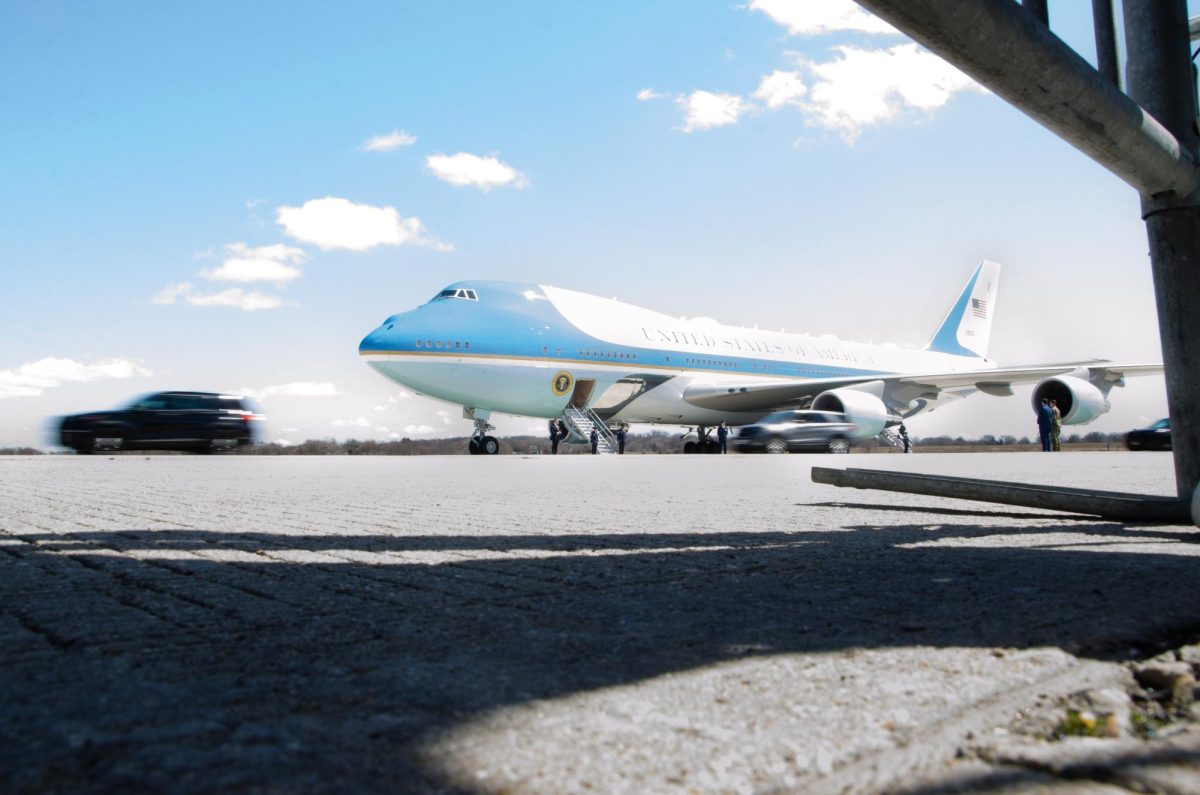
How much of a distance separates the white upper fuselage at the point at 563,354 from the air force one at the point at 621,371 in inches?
1.3

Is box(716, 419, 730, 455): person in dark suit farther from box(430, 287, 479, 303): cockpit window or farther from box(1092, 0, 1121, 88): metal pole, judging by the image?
box(1092, 0, 1121, 88): metal pole

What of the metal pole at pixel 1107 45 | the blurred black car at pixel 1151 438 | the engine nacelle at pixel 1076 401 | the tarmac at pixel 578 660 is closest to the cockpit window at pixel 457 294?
the engine nacelle at pixel 1076 401

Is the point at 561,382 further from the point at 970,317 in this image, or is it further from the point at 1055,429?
the point at 970,317

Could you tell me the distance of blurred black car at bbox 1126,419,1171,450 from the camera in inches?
760

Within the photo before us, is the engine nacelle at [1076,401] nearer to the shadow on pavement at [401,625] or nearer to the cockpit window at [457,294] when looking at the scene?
the cockpit window at [457,294]

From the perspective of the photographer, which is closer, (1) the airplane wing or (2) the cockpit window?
(2) the cockpit window

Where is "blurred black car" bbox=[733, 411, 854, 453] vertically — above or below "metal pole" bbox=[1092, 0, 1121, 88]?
below

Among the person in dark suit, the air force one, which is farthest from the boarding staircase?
the person in dark suit

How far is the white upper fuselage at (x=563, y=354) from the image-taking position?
63.5ft

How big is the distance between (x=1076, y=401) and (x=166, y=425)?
20616 millimetres

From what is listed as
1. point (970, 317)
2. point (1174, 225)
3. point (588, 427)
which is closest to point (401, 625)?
point (1174, 225)

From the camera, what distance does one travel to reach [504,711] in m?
1.20

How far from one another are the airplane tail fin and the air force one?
29.8ft

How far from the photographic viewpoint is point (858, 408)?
20.9 meters
